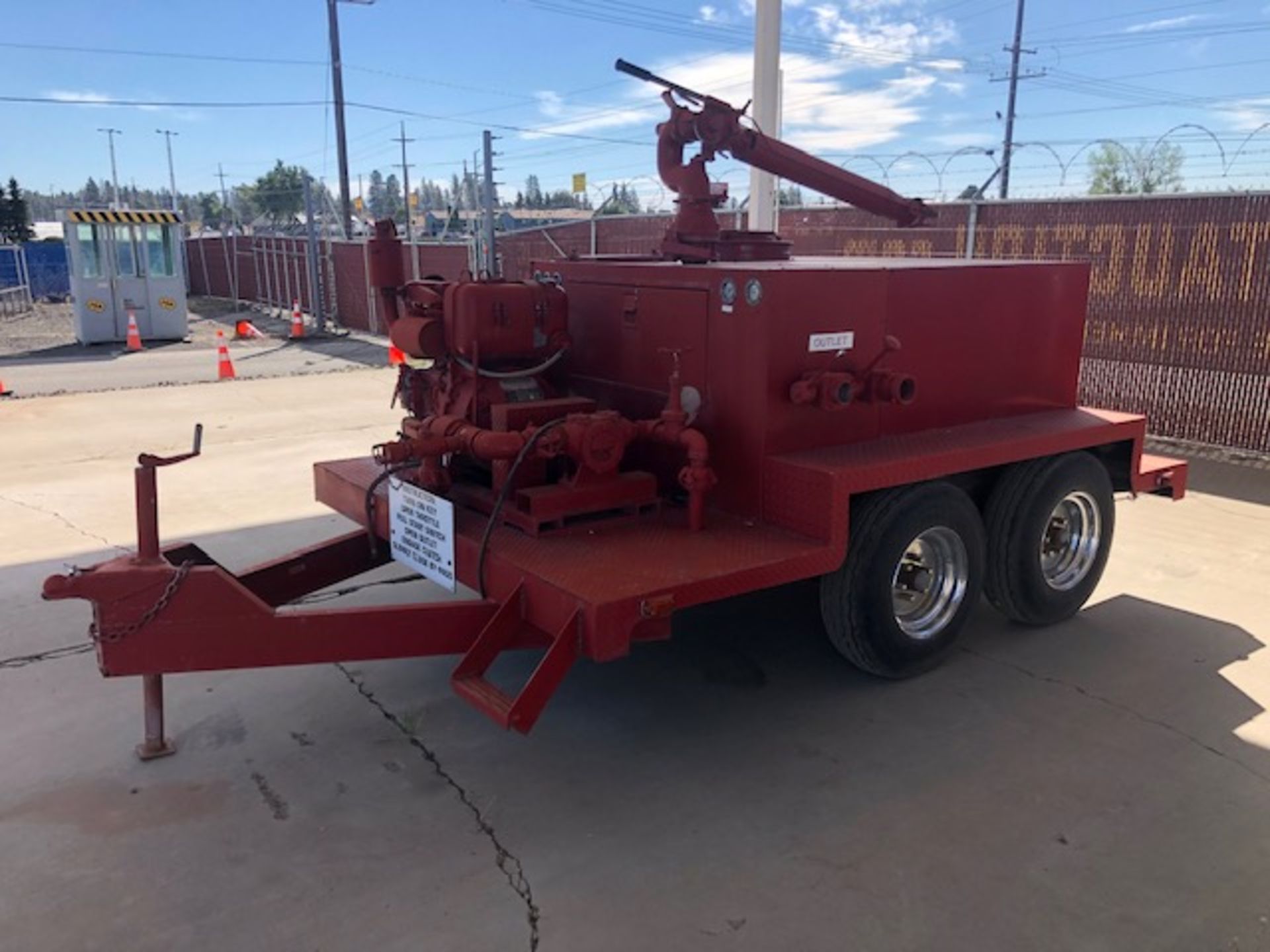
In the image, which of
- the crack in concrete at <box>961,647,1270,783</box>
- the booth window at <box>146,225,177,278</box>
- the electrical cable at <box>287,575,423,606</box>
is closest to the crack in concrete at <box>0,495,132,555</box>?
the electrical cable at <box>287,575,423,606</box>

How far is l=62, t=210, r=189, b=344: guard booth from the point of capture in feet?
64.6

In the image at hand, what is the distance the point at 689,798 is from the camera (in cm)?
370

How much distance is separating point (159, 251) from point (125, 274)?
0.86m

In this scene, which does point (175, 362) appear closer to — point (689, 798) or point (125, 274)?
point (125, 274)

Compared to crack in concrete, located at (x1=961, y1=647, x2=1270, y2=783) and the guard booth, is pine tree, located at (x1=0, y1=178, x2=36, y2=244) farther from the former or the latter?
crack in concrete, located at (x1=961, y1=647, x2=1270, y2=783)

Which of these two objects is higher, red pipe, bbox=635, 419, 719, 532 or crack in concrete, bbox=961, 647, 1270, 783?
red pipe, bbox=635, 419, 719, 532

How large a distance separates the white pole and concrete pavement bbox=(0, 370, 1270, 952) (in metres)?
5.38

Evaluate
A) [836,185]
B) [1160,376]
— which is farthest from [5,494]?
[1160,376]

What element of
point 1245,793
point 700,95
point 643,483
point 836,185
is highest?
point 700,95

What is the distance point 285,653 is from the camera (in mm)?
3592

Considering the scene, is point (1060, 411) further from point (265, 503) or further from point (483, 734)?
point (265, 503)

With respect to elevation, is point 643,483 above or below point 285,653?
above

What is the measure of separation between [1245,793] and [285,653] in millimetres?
3472

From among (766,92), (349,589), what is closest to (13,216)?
(766,92)
